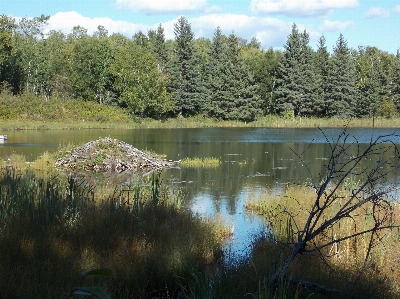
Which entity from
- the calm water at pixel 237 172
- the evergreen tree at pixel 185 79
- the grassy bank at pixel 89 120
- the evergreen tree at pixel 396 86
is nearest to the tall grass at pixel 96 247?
the calm water at pixel 237 172

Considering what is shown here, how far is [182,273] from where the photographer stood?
24.7ft

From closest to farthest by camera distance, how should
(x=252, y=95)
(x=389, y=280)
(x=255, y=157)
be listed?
(x=389, y=280)
(x=255, y=157)
(x=252, y=95)

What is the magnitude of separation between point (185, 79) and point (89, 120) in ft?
44.8

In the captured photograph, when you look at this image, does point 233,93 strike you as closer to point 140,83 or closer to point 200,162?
point 140,83

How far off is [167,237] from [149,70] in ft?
197

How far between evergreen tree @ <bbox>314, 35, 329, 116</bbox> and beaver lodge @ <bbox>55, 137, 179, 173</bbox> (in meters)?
45.9

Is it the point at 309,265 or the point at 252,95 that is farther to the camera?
the point at 252,95

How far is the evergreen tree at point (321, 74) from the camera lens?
68500mm

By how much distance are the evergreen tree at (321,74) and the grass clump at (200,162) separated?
4326cm

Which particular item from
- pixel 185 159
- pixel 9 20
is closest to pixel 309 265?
pixel 185 159

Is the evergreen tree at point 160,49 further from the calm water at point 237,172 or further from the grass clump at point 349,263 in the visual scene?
the grass clump at point 349,263

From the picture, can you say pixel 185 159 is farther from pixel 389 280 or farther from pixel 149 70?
pixel 149 70

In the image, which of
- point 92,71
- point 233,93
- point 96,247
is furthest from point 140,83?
point 96,247

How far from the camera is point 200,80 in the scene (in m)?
69.4
